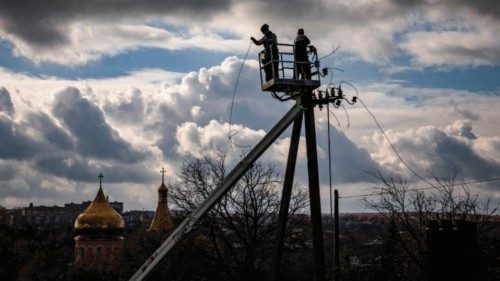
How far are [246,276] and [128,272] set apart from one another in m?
13.5

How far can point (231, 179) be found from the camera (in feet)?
40.9

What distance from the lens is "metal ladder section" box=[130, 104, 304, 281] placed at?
1183 cm

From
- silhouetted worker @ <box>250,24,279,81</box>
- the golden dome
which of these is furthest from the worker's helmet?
the golden dome

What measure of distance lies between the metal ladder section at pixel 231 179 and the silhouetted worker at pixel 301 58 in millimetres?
724

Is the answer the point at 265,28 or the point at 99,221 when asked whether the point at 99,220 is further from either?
the point at 265,28

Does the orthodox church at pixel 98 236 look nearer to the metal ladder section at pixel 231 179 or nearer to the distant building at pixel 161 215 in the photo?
the distant building at pixel 161 215

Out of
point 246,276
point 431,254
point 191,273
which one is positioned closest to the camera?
point 431,254

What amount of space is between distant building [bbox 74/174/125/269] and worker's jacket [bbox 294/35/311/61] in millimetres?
41759

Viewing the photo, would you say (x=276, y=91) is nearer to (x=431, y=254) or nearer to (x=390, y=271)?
(x=431, y=254)

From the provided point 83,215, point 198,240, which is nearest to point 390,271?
point 198,240

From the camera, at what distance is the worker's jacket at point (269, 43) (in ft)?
40.0

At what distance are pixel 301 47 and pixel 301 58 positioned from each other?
9.6 inches

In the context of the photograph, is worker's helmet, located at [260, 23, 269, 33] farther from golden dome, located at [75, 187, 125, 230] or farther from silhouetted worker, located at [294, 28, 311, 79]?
golden dome, located at [75, 187, 125, 230]

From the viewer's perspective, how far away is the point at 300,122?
11.7 m
